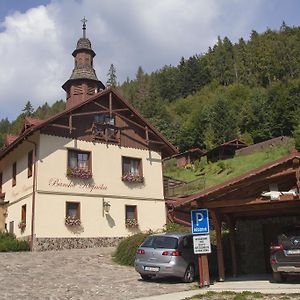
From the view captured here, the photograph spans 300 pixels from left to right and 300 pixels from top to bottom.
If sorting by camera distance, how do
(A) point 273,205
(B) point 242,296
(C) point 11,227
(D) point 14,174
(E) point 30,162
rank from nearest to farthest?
(B) point 242,296 → (A) point 273,205 → (E) point 30,162 → (C) point 11,227 → (D) point 14,174

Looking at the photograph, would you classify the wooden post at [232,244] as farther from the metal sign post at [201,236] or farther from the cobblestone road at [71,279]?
the metal sign post at [201,236]

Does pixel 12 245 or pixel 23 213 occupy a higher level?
pixel 23 213

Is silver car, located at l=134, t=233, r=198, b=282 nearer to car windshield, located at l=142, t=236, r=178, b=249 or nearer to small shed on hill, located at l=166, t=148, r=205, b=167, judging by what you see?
car windshield, located at l=142, t=236, r=178, b=249

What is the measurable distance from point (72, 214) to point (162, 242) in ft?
38.5

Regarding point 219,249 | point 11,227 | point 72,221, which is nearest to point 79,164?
point 72,221

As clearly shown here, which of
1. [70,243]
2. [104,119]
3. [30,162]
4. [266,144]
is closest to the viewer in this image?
[70,243]

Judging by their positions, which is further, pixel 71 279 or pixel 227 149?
pixel 227 149

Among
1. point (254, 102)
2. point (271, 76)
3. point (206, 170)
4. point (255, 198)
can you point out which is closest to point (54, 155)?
point (255, 198)

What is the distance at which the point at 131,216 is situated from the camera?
27.5 metres

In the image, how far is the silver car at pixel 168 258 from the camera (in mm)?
13797

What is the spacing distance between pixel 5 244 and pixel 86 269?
7.68m

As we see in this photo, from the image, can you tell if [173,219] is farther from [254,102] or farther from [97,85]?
[254,102]

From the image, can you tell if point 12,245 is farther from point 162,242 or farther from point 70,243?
point 162,242

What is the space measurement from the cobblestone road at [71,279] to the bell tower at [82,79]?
13799 millimetres
